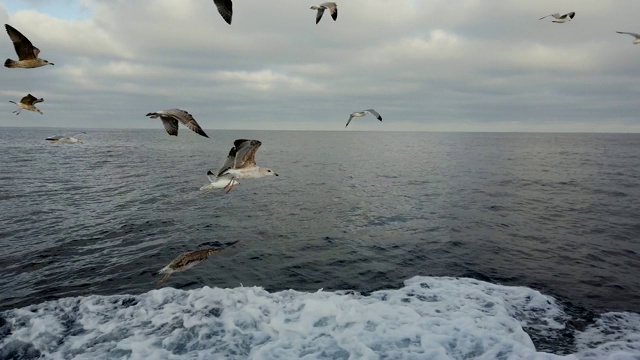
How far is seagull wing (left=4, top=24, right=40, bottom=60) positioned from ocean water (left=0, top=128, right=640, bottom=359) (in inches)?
274

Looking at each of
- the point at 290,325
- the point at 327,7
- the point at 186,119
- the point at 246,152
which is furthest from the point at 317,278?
the point at 327,7

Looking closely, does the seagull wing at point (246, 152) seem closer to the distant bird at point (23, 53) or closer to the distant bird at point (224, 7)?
the distant bird at point (224, 7)

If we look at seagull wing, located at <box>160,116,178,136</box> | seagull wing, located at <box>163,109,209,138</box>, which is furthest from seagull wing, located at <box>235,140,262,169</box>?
seagull wing, located at <box>163,109,209,138</box>

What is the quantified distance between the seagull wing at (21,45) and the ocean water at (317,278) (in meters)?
6.95

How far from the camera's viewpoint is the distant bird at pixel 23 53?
9.43 metres

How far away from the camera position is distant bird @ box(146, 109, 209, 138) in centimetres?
786

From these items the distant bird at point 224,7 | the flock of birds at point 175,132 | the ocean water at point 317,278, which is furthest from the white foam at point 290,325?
the distant bird at point 224,7

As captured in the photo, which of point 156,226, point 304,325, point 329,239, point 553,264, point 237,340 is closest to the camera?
point 237,340

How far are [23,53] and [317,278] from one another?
1101 centimetres

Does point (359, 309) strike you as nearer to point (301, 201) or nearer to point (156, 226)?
point (156, 226)

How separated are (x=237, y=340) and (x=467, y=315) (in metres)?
6.42

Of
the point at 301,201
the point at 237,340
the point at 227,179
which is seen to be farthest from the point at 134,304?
the point at 301,201

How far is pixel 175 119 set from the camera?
8.66 m

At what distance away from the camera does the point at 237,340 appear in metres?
10.0
